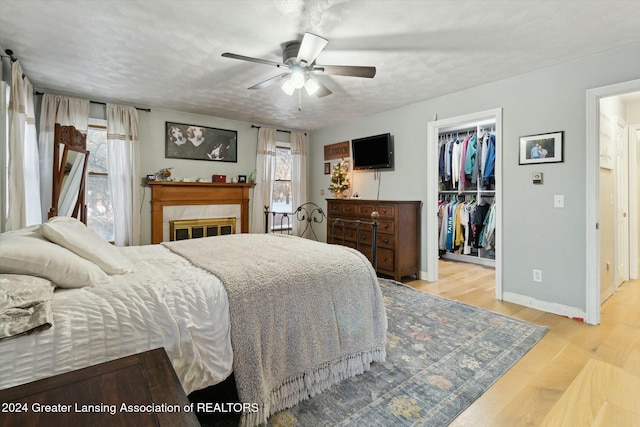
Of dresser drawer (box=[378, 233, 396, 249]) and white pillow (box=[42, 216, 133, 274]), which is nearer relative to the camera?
white pillow (box=[42, 216, 133, 274])

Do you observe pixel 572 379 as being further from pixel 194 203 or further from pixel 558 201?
pixel 194 203

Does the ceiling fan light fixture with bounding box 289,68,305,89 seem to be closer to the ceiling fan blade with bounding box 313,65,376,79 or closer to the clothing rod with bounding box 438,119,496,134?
the ceiling fan blade with bounding box 313,65,376,79

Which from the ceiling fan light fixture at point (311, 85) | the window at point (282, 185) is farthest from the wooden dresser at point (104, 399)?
the window at point (282, 185)

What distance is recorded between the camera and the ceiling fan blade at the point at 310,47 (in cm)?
217

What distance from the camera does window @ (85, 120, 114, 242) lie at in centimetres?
417

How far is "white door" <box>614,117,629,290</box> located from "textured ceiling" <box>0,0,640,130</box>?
1725mm

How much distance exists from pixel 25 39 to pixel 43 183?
1813mm

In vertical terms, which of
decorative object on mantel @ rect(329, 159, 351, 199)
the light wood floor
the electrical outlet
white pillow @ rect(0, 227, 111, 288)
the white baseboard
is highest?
decorative object on mantel @ rect(329, 159, 351, 199)

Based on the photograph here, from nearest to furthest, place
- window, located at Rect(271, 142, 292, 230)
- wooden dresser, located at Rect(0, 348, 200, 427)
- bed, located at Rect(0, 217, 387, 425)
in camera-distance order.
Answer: wooden dresser, located at Rect(0, 348, 200, 427) → bed, located at Rect(0, 217, 387, 425) → window, located at Rect(271, 142, 292, 230)

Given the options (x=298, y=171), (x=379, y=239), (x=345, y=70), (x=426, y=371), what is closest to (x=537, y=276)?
(x=379, y=239)

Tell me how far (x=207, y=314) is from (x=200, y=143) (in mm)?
4095

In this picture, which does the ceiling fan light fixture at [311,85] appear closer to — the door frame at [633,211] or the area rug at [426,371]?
the area rug at [426,371]

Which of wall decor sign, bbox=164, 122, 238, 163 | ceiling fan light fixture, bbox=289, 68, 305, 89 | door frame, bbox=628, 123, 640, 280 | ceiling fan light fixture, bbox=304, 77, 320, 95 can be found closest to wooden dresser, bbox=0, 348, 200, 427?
ceiling fan light fixture, bbox=289, 68, 305, 89

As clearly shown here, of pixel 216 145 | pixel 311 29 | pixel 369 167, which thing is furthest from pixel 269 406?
pixel 216 145
